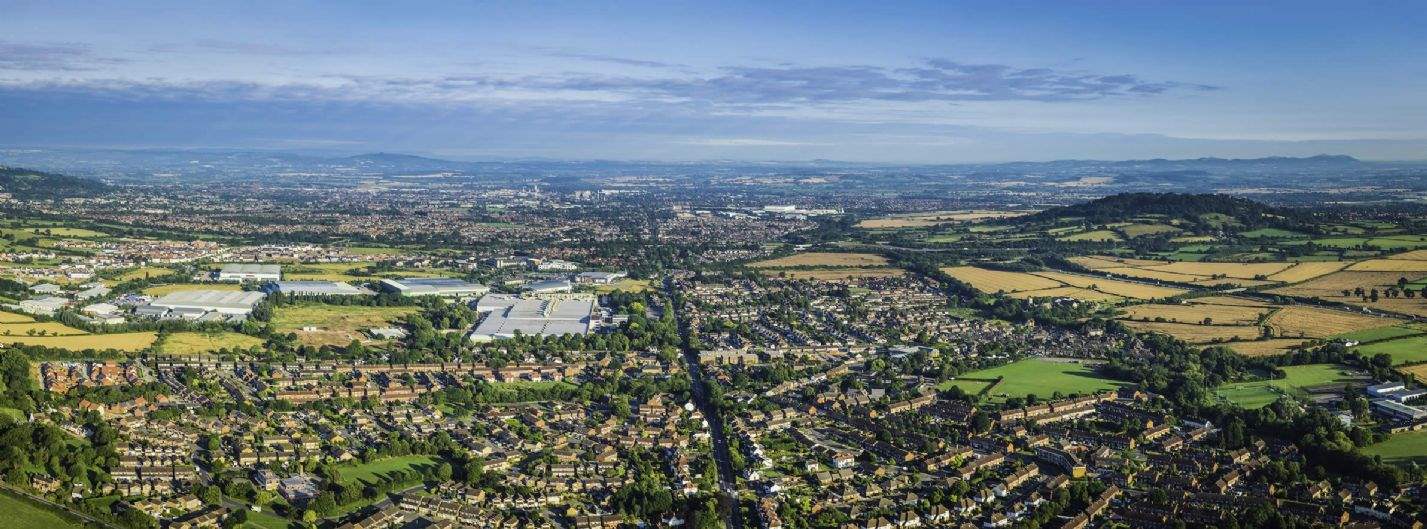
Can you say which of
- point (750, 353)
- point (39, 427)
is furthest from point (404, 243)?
point (39, 427)

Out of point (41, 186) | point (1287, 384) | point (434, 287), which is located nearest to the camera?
point (1287, 384)

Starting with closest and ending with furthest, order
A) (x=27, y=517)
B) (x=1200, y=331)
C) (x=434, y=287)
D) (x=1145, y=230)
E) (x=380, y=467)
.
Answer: (x=27, y=517)
(x=380, y=467)
(x=1200, y=331)
(x=434, y=287)
(x=1145, y=230)

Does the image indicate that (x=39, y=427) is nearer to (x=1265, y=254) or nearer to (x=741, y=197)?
(x=1265, y=254)

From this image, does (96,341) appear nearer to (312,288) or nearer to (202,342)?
(202,342)

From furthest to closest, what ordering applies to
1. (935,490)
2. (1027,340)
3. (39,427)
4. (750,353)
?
1. (1027,340)
2. (750,353)
3. (39,427)
4. (935,490)

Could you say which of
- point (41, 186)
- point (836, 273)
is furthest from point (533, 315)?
point (41, 186)

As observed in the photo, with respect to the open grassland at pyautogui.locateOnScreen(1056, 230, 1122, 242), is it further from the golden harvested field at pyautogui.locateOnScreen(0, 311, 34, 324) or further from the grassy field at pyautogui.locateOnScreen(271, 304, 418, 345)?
the golden harvested field at pyautogui.locateOnScreen(0, 311, 34, 324)
